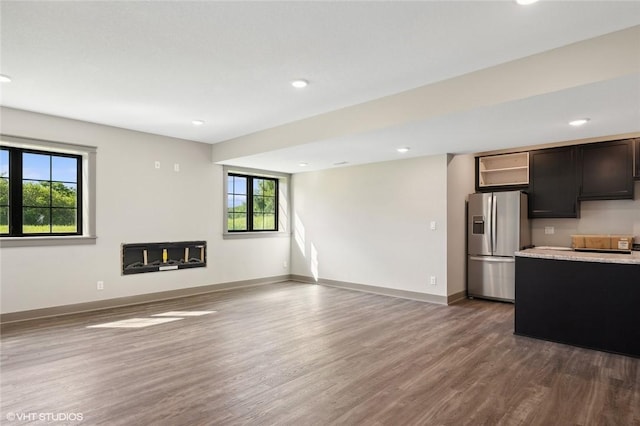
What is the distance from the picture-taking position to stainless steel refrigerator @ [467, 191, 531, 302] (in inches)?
223

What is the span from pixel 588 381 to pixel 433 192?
3.30 meters

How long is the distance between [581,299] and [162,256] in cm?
562

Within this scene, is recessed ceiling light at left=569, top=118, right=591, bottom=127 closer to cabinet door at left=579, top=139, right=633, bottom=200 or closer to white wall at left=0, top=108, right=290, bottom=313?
cabinet door at left=579, top=139, right=633, bottom=200

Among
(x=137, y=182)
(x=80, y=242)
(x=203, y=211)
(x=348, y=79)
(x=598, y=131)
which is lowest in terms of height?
(x=80, y=242)

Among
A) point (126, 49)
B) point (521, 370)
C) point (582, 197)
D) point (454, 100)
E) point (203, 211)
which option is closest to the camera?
point (126, 49)

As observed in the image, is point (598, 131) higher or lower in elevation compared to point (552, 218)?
higher

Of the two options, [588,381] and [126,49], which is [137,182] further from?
[588,381]

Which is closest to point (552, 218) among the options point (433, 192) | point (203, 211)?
point (433, 192)

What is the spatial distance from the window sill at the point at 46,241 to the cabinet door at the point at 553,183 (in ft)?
21.9

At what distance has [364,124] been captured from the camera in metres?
4.22

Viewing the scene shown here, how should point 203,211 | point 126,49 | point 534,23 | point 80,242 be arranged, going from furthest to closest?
point 203,211, point 80,242, point 126,49, point 534,23

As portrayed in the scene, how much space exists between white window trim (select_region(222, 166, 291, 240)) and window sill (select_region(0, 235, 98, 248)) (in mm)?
2203

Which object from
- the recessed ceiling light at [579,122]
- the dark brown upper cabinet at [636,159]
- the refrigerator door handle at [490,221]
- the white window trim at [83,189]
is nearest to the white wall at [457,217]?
the refrigerator door handle at [490,221]

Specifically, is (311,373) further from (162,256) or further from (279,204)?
(279,204)
